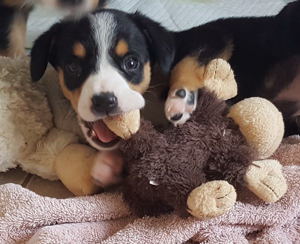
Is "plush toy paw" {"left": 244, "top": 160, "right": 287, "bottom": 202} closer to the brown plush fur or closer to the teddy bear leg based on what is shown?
the brown plush fur

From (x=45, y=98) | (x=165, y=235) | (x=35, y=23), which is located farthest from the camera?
(x=35, y=23)

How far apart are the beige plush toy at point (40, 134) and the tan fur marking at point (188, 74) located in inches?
10.0

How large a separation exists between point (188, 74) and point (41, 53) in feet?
1.13

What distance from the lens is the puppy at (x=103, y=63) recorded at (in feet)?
3.76

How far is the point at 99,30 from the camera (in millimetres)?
1253

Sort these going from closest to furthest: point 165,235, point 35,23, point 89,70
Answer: point 165,235 → point 89,70 → point 35,23

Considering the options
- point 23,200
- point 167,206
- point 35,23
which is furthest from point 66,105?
point 35,23

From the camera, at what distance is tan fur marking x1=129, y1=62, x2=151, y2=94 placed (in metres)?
1.26

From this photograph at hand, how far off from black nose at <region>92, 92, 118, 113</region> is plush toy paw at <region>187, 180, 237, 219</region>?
0.24m

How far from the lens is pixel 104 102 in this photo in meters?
1.12

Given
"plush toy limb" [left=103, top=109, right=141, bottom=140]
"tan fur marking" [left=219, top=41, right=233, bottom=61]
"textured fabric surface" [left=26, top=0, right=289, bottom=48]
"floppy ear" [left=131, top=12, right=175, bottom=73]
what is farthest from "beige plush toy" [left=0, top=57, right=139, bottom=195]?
"textured fabric surface" [left=26, top=0, right=289, bottom=48]

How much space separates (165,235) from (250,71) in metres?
0.56

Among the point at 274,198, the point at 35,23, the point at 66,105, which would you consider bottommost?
the point at 35,23

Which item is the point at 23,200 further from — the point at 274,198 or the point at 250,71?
the point at 250,71
